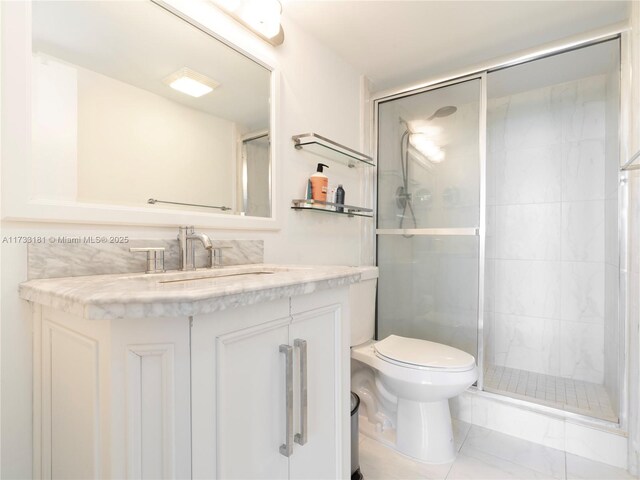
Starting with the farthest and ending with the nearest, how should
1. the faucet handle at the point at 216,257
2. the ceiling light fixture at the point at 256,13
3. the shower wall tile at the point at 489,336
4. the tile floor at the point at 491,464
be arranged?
the shower wall tile at the point at 489,336, the tile floor at the point at 491,464, the ceiling light fixture at the point at 256,13, the faucet handle at the point at 216,257

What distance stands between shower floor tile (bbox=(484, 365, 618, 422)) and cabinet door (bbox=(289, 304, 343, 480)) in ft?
4.22

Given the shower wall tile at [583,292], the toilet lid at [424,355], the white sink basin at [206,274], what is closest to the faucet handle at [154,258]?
the white sink basin at [206,274]

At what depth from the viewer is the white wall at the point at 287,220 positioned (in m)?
0.81

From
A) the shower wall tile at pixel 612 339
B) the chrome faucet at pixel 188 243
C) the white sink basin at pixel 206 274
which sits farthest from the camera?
the shower wall tile at pixel 612 339

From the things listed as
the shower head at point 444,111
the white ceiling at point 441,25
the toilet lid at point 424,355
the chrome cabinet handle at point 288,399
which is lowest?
the toilet lid at point 424,355

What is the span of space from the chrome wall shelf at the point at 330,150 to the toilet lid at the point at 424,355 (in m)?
1.08

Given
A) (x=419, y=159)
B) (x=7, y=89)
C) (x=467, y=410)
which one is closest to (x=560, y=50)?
(x=419, y=159)

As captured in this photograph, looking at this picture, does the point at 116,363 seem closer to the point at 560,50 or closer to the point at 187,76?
the point at 187,76

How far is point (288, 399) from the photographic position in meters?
0.84

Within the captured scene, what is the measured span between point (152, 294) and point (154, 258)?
494 millimetres

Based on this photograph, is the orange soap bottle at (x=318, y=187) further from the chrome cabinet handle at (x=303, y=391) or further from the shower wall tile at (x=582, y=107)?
the shower wall tile at (x=582, y=107)

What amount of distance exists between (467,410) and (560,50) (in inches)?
79.1

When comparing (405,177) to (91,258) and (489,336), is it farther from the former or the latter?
(91,258)

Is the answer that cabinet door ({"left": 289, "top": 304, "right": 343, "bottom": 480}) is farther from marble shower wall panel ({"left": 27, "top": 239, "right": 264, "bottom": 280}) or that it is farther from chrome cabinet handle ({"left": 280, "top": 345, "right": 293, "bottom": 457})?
marble shower wall panel ({"left": 27, "top": 239, "right": 264, "bottom": 280})
